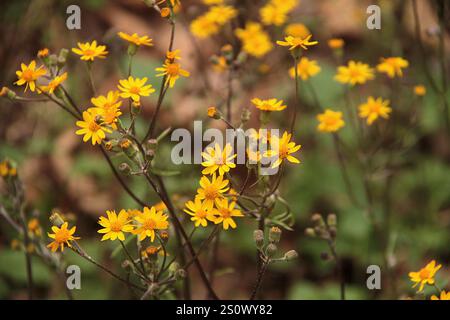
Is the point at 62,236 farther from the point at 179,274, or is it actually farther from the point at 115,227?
the point at 179,274

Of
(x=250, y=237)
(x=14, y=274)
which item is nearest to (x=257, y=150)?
(x=250, y=237)

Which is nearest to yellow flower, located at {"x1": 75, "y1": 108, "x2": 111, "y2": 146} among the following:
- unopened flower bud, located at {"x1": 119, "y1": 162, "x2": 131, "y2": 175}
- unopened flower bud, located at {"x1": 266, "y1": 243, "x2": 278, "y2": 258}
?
unopened flower bud, located at {"x1": 119, "y1": 162, "x2": 131, "y2": 175}

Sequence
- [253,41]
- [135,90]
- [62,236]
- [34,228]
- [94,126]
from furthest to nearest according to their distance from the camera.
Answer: [253,41] → [34,228] → [135,90] → [94,126] → [62,236]

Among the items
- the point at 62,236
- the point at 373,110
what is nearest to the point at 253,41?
the point at 373,110

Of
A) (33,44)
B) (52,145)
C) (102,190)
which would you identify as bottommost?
(102,190)

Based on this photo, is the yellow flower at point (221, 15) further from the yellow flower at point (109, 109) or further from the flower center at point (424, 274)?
A: the flower center at point (424, 274)

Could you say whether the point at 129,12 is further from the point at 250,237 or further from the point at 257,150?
the point at 257,150

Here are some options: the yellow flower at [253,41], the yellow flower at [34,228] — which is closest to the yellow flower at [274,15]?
the yellow flower at [253,41]

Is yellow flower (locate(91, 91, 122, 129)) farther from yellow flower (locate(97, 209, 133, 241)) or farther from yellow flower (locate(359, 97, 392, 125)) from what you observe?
yellow flower (locate(359, 97, 392, 125))
